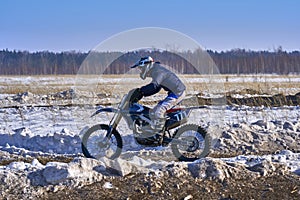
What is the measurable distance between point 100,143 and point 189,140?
5.30 feet

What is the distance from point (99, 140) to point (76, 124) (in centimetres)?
510

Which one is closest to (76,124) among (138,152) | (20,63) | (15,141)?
(15,141)

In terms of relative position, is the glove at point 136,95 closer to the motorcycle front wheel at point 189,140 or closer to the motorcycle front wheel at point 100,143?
the motorcycle front wheel at point 100,143

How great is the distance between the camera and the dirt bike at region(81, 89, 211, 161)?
26.5ft

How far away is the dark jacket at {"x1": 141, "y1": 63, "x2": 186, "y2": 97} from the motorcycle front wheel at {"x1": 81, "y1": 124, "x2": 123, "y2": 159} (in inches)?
41.3

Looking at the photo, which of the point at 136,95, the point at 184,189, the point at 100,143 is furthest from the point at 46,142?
the point at 184,189

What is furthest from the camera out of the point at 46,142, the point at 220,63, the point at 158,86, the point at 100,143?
the point at 220,63

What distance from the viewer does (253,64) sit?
7519 centimetres

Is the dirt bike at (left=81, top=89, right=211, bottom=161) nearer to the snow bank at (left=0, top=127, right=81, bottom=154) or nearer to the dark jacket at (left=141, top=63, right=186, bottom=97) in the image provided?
the dark jacket at (left=141, top=63, right=186, bottom=97)

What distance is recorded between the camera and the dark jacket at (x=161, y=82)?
7918 millimetres

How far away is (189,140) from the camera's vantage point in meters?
8.30

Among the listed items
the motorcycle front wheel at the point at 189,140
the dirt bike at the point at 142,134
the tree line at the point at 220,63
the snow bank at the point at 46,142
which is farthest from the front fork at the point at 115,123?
the tree line at the point at 220,63

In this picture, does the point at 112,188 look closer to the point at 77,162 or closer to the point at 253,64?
the point at 77,162

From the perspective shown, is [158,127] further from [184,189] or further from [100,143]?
[184,189]
